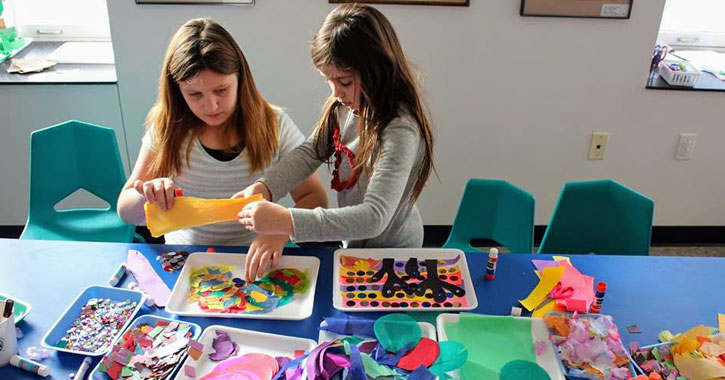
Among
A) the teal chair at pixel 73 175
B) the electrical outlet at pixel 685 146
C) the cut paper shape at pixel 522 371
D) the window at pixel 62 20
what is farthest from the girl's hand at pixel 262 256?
the electrical outlet at pixel 685 146

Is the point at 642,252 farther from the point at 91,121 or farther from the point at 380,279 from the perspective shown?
the point at 91,121

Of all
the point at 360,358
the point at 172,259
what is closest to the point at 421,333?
the point at 360,358

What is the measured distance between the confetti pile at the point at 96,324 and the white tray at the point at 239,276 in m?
0.10

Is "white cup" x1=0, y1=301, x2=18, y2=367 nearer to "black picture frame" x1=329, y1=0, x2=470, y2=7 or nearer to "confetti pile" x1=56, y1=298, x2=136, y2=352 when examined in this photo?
"confetti pile" x1=56, y1=298, x2=136, y2=352

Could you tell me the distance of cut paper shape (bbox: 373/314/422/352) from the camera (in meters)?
1.21

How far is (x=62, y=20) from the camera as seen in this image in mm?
2785

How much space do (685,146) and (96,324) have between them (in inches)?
100

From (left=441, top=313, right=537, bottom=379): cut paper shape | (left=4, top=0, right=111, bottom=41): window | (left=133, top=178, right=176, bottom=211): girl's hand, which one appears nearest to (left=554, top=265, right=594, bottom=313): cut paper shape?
(left=441, top=313, right=537, bottom=379): cut paper shape

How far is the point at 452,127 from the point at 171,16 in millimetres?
1233

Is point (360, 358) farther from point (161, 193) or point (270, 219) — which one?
point (161, 193)

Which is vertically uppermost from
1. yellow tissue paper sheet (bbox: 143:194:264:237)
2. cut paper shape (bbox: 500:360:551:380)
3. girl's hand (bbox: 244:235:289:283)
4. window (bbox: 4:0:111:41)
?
window (bbox: 4:0:111:41)

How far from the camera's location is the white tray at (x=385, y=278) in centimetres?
132

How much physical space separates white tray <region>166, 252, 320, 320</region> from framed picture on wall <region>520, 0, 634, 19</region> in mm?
1479

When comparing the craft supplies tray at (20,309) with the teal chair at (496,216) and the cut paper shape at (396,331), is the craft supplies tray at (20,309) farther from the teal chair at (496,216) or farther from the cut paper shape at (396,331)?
the teal chair at (496,216)
